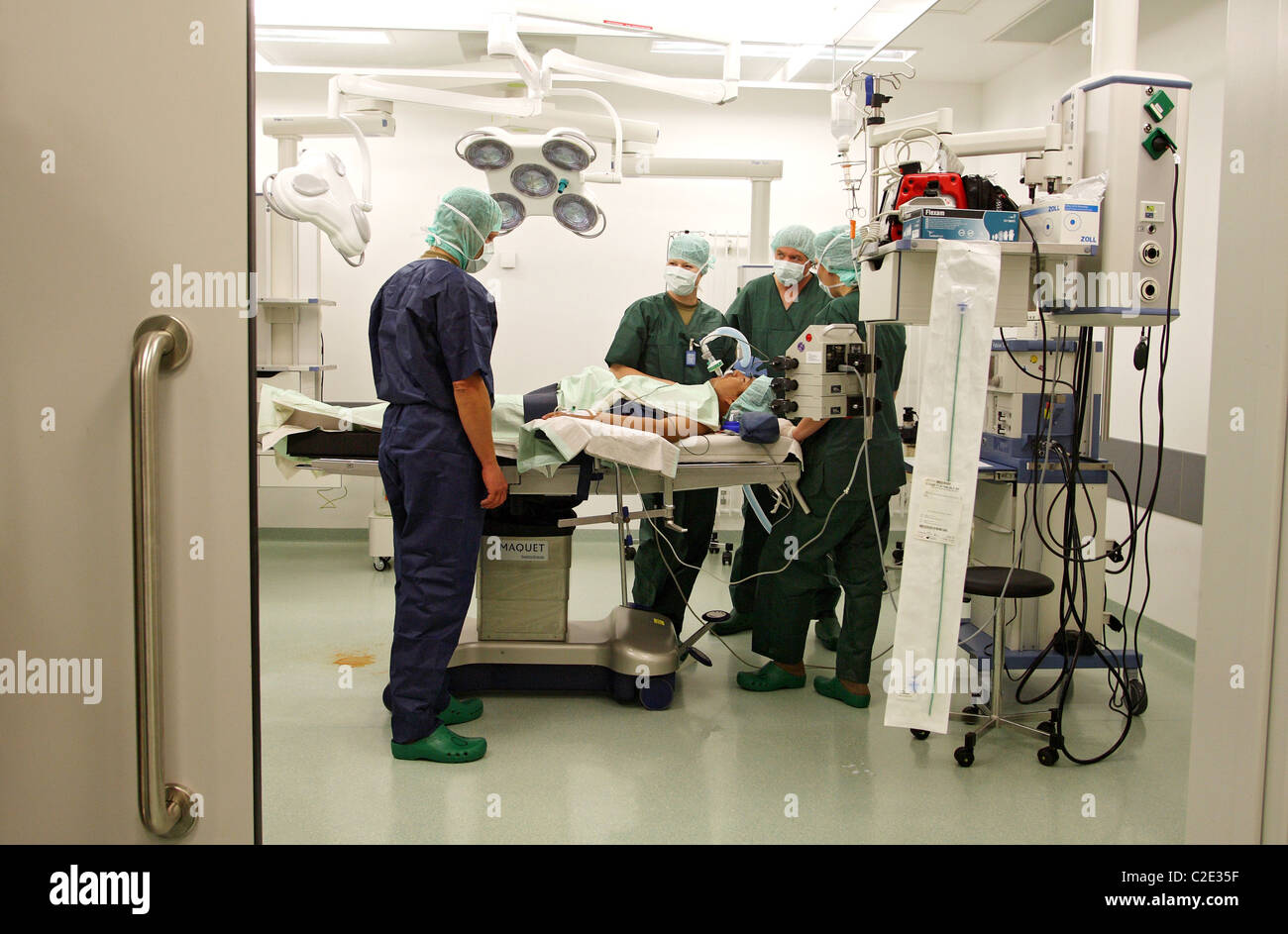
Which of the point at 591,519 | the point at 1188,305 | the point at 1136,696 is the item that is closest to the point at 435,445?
the point at 591,519

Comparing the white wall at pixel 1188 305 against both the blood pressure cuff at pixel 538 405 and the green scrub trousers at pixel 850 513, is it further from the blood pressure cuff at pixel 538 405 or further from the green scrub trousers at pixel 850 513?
the blood pressure cuff at pixel 538 405

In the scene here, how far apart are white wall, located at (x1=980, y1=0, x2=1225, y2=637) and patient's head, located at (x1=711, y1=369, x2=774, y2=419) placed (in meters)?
1.79

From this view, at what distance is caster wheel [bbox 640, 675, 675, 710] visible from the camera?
11.4 ft

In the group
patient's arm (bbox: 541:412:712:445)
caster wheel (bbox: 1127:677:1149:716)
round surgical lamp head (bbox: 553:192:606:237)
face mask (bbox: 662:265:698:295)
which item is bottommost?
caster wheel (bbox: 1127:677:1149:716)

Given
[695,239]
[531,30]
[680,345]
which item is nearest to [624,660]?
[680,345]

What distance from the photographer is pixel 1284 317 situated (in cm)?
110

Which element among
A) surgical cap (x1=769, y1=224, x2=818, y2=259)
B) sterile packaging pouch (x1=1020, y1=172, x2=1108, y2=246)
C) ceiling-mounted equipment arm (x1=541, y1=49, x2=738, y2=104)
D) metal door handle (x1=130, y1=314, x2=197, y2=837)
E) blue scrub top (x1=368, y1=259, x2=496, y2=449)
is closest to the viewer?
metal door handle (x1=130, y1=314, x2=197, y2=837)

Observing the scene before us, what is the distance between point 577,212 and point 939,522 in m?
2.69

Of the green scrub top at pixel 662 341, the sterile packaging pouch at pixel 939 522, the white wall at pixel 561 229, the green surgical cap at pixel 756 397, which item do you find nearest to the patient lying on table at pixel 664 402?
the green surgical cap at pixel 756 397

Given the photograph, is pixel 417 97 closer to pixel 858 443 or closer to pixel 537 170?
pixel 537 170

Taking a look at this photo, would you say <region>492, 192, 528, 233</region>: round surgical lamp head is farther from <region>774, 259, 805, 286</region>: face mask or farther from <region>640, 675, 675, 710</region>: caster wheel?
<region>640, 675, 675, 710</region>: caster wheel

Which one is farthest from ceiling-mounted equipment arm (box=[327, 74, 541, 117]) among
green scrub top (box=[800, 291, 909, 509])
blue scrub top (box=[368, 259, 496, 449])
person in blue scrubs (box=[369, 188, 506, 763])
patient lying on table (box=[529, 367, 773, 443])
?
green scrub top (box=[800, 291, 909, 509])

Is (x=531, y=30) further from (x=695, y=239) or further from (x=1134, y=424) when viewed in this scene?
(x=1134, y=424)

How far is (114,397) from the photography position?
95cm
